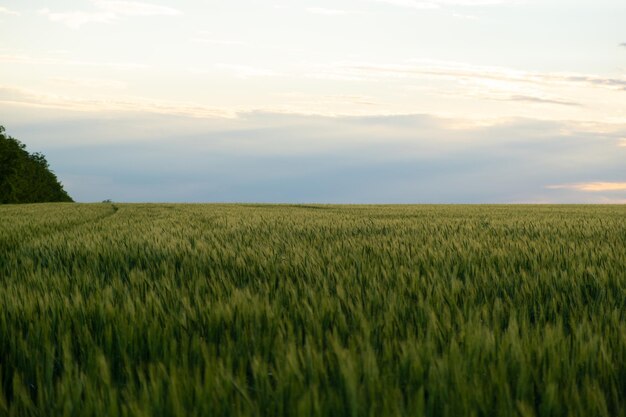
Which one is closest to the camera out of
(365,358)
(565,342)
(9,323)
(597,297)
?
(365,358)

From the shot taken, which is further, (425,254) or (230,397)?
(425,254)

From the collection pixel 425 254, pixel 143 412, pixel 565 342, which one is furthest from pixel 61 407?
pixel 425 254

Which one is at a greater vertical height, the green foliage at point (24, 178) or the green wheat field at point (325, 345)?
the green foliage at point (24, 178)

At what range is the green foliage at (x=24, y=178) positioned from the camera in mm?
59906

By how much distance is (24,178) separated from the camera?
7475cm

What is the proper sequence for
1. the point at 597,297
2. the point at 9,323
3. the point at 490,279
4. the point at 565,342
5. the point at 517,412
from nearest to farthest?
the point at 517,412 → the point at 565,342 → the point at 9,323 → the point at 597,297 → the point at 490,279

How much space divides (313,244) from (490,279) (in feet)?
9.32

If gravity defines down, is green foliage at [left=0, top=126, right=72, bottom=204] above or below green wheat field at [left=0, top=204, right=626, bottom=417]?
above

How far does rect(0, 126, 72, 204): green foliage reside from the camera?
197 feet

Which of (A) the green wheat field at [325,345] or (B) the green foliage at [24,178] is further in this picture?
(B) the green foliage at [24,178]

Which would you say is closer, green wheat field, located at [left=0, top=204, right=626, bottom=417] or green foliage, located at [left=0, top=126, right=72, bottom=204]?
green wheat field, located at [left=0, top=204, right=626, bottom=417]

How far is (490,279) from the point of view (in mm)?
4047

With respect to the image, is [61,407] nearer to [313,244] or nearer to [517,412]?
[517,412]

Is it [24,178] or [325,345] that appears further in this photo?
[24,178]
